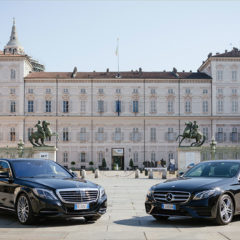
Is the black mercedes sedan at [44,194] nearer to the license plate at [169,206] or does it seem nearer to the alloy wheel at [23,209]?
the alloy wheel at [23,209]

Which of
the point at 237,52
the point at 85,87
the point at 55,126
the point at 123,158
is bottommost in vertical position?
the point at 123,158

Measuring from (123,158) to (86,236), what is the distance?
57.9m

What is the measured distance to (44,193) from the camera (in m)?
10.7

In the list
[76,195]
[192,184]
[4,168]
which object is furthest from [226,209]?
[4,168]

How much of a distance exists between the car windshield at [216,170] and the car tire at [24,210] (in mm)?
4039

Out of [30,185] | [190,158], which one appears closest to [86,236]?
[30,185]

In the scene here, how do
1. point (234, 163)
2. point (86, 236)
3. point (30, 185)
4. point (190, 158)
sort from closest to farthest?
point (86, 236)
point (30, 185)
point (234, 163)
point (190, 158)

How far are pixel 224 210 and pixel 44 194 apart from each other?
3.83m

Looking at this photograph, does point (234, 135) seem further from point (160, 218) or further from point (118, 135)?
point (160, 218)

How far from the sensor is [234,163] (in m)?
12.2

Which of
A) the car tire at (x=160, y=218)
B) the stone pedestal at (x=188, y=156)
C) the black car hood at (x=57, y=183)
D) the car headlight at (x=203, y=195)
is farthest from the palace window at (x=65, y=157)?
the car headlight at (x=203, y=195)

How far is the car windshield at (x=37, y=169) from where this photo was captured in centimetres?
1193

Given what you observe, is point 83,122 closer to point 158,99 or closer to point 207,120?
point 158,99

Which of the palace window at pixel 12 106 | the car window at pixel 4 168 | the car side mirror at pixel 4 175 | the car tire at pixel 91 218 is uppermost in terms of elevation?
the palace window at pixel 12 106
